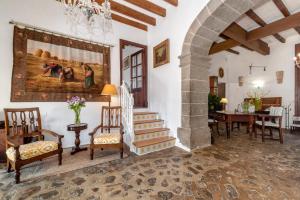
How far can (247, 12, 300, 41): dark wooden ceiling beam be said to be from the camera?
377 cm

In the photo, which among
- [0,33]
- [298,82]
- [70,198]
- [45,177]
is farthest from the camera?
[298,82]

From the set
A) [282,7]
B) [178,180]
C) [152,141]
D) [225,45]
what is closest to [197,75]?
[152,141]

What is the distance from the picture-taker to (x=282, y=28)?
3.99m

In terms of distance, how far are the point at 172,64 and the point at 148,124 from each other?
163 centimetres

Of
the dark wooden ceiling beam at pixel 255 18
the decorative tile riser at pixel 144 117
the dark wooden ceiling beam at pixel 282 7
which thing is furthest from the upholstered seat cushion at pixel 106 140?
the dark wooden ceiling beam at pixel 282 7

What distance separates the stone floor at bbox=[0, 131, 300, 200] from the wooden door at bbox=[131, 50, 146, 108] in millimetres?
2466

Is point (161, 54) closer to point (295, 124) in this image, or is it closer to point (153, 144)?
point (153, 144)

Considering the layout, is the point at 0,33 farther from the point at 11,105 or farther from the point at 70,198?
the point at 70,198

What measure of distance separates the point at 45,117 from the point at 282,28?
625 centimetres

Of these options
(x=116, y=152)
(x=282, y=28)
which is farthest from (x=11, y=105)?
(x=282, y=28)

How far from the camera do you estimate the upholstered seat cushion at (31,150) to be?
7.09 feet

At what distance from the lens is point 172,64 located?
149 inches

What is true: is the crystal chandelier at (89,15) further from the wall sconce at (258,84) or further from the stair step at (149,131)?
the wall sconce at (258,84)

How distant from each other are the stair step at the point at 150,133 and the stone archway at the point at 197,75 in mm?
440
